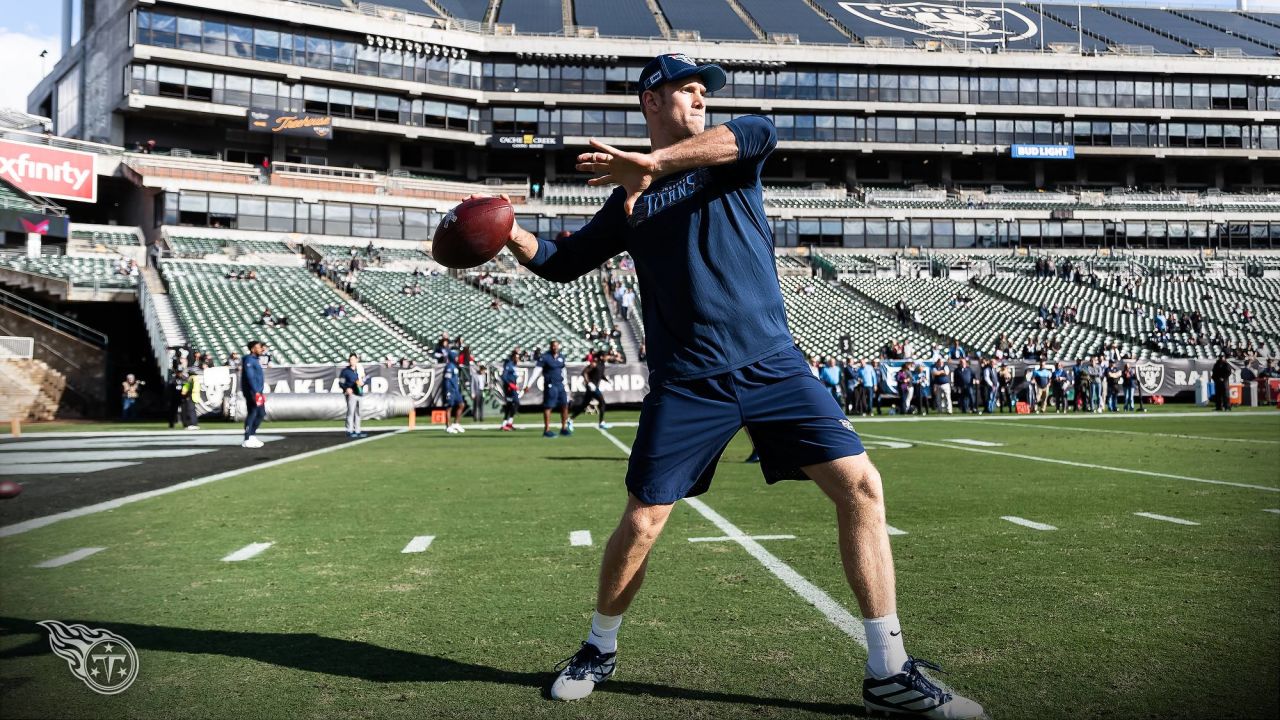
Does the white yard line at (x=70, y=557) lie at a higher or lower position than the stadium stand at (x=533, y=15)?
lower

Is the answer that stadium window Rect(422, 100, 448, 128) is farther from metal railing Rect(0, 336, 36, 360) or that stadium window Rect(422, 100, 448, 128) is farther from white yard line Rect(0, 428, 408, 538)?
white yard line Rect(0, 428, 408, 538)

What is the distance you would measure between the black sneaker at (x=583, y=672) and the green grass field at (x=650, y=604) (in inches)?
2.6

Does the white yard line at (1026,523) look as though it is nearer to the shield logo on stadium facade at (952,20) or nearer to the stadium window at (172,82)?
the stadium window at (172,82)

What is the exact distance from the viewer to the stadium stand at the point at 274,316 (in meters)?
30.5

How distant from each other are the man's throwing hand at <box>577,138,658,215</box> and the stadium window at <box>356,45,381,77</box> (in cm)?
5614

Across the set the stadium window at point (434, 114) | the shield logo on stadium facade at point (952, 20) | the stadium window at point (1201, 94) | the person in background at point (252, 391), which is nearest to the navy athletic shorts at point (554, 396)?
Result: the person in background at point (252, 391)

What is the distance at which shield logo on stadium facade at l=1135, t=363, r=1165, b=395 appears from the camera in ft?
107

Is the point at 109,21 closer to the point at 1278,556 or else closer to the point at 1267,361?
the point at 1267,361

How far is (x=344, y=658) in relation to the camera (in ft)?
11.7

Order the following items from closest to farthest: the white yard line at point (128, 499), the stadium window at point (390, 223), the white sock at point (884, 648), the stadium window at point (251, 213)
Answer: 1. the white sock at point (884, 648)
2. the white yard line at point (128, 499)
3. the stadium window at point (251, 213)
4. the stadium window at point (390, 223)

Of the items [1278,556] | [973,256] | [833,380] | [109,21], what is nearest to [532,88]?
[109,21]

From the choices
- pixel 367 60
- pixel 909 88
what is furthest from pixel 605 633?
pixel 909 88

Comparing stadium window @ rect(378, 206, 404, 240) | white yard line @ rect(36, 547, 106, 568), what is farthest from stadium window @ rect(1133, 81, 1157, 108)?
white yard line @ rect(36, 547, 106, 568)

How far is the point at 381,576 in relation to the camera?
5.10 metres
